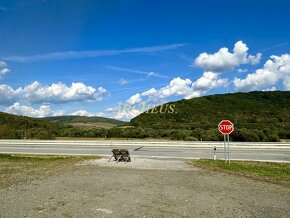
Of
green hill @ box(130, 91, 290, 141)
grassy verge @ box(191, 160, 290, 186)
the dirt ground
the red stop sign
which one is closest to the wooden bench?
grassy verge @ box(191, 160, 290, 186)

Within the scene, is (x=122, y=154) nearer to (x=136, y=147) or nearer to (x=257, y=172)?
(x=257, y=172)

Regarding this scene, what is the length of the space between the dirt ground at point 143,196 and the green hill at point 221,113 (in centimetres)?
4240

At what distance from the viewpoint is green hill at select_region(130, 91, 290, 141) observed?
6102 cm

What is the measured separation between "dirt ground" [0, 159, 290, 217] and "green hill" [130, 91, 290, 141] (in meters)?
42.4

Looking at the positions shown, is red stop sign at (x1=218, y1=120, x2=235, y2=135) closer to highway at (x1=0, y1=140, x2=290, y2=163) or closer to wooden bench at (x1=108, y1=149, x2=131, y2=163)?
wooden bench at (x1=108, y1=149, x2=131, y2=163)

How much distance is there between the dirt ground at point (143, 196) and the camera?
26.1 feet

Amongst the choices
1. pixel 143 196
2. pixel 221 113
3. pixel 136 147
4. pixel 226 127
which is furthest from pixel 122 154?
pixel 221 113

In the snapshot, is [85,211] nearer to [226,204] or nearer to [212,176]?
[226,204]

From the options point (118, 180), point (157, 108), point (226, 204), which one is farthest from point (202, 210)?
point (157, 108)

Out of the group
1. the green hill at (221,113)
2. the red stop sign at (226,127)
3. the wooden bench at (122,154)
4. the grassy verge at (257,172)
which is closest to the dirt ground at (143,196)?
the grassy verge at (257,172)

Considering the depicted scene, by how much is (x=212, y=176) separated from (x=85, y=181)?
5.25 metres

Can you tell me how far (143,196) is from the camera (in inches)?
378

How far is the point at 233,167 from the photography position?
16250 millimetres

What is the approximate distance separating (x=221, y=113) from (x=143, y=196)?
215ft
